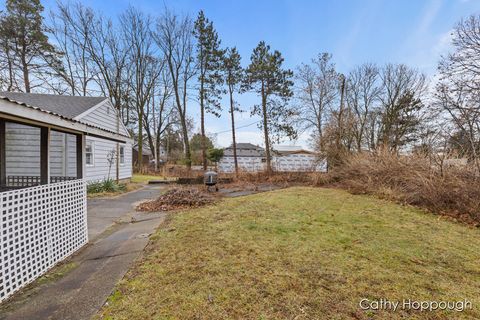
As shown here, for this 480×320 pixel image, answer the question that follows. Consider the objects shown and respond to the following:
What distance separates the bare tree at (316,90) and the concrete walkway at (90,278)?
50.2 feet

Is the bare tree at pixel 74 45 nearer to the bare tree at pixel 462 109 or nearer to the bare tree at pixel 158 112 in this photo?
the bare tree at pixel 158 112

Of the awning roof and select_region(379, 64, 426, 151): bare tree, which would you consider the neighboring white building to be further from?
select_region(379, 64, 426, 151): bare tree

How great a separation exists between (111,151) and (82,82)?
9607mm

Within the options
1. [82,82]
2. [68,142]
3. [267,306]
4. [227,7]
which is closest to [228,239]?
[267,306]

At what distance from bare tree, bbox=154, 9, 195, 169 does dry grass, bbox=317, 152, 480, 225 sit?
1185cm

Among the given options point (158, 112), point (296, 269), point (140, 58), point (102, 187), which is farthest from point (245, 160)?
point (296, 269)

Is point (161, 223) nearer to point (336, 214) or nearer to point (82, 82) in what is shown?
point (336, 214)

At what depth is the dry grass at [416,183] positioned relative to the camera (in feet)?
18.7

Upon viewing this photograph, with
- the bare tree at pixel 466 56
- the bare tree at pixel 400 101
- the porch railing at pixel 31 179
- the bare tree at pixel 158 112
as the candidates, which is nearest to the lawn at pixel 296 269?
the porch railing at pixel 31 179

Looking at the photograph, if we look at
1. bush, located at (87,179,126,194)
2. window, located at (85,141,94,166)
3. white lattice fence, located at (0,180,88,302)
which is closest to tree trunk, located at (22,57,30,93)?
window, located at (85,141,94,166)

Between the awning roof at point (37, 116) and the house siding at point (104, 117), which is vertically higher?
the house siding at point (104, 117)

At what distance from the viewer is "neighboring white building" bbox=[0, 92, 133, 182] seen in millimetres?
8109

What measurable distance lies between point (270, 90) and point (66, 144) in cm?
1271

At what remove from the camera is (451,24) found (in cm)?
927
